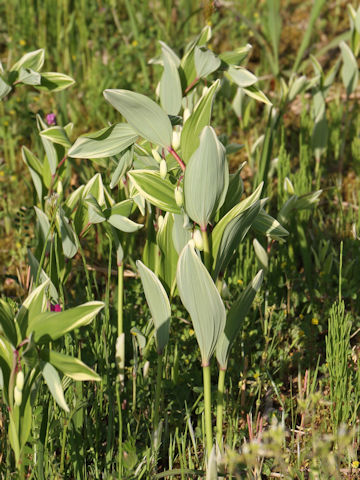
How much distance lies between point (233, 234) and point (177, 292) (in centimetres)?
36

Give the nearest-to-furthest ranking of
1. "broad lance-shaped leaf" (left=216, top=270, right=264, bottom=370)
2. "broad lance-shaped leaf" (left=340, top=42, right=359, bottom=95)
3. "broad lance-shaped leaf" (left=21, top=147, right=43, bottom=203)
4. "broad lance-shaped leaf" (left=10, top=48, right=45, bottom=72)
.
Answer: "broad lance-shaped leaf" (left=216, top=270, right=264, bottom=370)
"broad lance-shaped leaf" (left=10, top=48, right=45, bottom=72)
"broad lance-shaped leaf" (left=21, top=147, right=43, bottom=203)
"broad lance-shaped leaf" (left=340, top=42, right=359, bottom=95)

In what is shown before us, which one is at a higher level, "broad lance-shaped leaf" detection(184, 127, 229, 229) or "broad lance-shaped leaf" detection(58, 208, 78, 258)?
"broad lance-shaped leaf" detection(184, 127, 229, 229)

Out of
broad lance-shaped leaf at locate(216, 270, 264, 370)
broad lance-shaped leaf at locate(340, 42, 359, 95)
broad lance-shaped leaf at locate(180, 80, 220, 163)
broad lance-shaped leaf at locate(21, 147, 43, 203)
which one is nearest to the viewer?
broad lance-shaped leaf at locate(180, 80, 220, 163)

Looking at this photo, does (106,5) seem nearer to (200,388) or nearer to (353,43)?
(353,43)

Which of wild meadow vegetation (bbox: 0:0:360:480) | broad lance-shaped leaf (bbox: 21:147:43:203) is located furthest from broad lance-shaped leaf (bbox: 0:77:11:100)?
broad lance-shaped leaf (bbox: 21:147:43:203)

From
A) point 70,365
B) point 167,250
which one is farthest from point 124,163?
point 70,365

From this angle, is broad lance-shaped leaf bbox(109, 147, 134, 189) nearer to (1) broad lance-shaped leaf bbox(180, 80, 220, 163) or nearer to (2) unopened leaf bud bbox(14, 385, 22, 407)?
(1) broad lance-shaped leaf bbox(180, 80, 220, 163)

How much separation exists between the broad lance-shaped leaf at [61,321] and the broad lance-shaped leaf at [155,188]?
0.26 metres

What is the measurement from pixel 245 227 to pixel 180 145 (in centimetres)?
21

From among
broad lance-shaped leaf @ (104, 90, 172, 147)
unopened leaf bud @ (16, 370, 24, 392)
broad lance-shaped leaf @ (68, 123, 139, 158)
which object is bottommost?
unopened leaf bud @ (16, 370, 24, 392)

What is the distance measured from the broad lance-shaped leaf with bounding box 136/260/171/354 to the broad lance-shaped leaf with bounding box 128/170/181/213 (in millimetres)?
142

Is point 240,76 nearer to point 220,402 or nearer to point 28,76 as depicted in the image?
point 28,76

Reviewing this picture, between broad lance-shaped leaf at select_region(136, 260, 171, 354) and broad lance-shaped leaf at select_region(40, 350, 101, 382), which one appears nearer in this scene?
broad lance-shaped leaf at select_region(40, 350, 101, 382)

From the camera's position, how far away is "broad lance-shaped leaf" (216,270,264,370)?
4.04 feet
